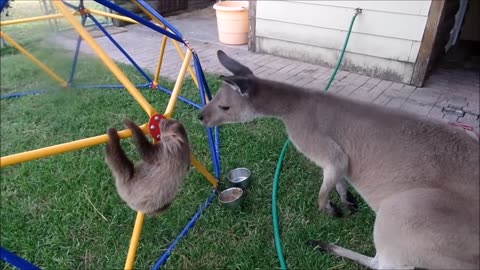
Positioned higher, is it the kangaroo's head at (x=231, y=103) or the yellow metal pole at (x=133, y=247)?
the kangaroo's head at (x=231, y=103)

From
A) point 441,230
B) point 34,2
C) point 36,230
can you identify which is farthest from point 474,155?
point 34,2

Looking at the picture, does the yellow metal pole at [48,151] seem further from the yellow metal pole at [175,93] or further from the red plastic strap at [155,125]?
the yellow metal pole at [175,93]

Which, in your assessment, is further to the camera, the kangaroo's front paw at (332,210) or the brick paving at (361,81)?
the brick paving at (361,81)

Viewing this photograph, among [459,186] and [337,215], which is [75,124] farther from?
[459,186]

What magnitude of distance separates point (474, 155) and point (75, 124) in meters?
3.86

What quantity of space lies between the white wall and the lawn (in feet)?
7.75

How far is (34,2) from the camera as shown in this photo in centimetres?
514

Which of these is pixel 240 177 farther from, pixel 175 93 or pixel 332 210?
pixel 175 93

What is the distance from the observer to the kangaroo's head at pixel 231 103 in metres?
2.51

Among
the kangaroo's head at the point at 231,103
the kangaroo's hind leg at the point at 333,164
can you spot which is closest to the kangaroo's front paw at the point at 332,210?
the kangaroo's hind leg at the point at 333,164

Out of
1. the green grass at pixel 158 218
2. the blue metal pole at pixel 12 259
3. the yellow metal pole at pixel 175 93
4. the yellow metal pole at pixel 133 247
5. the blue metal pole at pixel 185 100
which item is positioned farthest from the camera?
the blue metal pole at pixel 185 100

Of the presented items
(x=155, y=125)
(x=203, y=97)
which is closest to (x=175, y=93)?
(x=155, y=125)

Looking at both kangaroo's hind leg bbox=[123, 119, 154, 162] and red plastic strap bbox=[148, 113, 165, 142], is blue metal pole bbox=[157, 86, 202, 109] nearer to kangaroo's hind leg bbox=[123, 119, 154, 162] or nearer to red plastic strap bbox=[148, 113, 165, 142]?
red plastic strap bbox=[148, 113, 165, 142]

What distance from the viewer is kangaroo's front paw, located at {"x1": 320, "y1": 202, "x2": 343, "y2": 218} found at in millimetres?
2768
